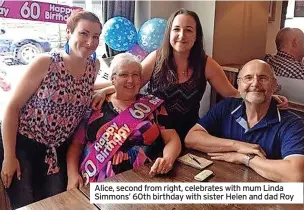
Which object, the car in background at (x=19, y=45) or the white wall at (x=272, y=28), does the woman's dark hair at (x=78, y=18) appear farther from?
the white wall at (x=272, y=28)

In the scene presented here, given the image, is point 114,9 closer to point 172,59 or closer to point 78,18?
point 172,59

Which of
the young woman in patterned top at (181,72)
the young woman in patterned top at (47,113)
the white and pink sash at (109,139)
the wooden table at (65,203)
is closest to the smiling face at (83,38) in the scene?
the young woman in patterned top at (47,113)

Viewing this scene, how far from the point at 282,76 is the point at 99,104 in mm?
1626

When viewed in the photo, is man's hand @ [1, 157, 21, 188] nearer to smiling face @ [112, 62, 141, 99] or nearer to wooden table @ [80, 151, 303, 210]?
wooden table @ [80, 151, 303, 210]

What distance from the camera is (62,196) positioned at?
1.07 m

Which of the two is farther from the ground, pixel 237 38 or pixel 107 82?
pixel 237 38

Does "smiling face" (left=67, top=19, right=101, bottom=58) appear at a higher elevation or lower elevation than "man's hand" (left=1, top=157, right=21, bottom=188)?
higher

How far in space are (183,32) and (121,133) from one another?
2.34ft

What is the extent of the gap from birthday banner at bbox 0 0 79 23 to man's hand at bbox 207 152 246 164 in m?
1.26

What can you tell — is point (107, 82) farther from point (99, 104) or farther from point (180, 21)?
point (180, 21)

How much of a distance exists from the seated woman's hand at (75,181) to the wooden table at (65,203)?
0.38 m

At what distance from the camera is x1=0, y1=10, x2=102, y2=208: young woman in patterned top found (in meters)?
1.40

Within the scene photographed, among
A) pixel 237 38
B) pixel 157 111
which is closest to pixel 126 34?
pixel 157 111

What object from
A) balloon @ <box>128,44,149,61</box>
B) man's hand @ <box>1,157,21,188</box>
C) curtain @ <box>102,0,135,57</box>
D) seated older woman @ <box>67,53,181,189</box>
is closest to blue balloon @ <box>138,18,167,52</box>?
balloon @ <box>128,44,149,61</box>
